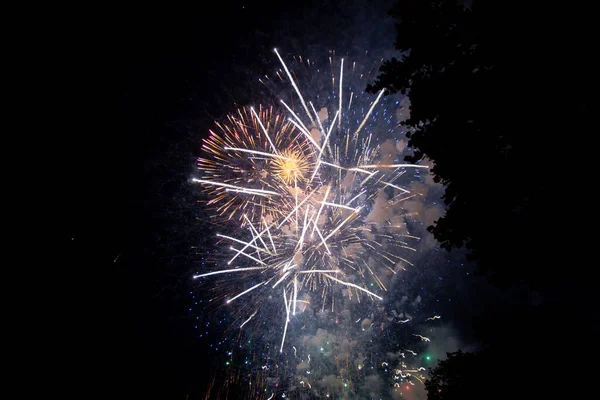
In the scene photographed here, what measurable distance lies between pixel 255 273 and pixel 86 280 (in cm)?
1167

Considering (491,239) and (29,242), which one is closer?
(491,239)

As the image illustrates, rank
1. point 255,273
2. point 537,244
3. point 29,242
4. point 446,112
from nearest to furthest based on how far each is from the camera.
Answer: point 537,244
point 446,112
point 29,242
point 255,273

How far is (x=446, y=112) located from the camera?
16.0ft

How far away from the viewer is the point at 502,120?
4.35 meters

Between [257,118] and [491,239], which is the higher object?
[257,118]

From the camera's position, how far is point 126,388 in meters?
18.6

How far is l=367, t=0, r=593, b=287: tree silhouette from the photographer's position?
3887 mm

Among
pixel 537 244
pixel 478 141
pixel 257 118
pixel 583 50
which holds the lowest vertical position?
pixel 537 244

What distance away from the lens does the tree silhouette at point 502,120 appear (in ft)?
12.8

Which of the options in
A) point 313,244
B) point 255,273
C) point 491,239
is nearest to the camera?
point 491,239

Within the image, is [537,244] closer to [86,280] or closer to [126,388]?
[86,280]

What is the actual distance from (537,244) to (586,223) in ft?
2.21

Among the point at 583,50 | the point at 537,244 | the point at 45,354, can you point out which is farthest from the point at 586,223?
the point at 45,354

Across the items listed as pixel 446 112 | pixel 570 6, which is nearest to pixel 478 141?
pixel 446 112
